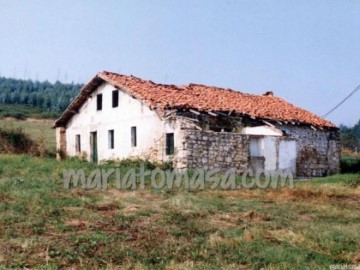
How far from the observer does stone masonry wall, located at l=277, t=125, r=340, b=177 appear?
22547 millimetres

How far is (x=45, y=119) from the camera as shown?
192 feet

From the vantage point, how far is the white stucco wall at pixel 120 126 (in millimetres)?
19250

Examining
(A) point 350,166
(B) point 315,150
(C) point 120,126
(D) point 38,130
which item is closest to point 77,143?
(C) point 120,126

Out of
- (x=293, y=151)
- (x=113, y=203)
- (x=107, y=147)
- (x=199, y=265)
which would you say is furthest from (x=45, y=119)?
(x=199, y=265)

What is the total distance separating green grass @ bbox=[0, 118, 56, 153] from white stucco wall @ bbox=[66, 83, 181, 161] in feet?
4.92

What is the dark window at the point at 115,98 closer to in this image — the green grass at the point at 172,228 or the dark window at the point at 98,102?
the dark window at the point at 98,102

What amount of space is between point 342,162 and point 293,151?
23.8ft

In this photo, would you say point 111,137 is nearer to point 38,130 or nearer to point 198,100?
point 198,100

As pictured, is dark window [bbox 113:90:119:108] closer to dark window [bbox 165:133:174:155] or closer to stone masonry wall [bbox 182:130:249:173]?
dark window [bbox 165:133:174:155]

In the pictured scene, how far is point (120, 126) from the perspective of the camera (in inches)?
848

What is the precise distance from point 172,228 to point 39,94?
79335 millimetres

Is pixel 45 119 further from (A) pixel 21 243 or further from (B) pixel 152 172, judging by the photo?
(A) pixel 21 243

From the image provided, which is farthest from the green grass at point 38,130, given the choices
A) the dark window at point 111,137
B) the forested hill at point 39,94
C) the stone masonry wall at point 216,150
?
the forested hill at point 39,94

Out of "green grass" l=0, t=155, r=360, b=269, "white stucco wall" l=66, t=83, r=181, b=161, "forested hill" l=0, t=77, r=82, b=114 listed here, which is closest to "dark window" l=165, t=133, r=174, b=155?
"white stucco wall" l=66, t=83, r=181, b=161
